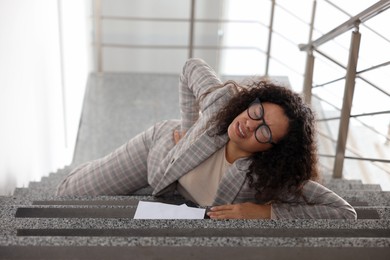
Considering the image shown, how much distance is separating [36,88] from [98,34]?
292 cm

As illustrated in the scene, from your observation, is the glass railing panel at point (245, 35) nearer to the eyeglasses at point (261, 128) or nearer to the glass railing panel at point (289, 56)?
the glass railing panel at point (289, 56)

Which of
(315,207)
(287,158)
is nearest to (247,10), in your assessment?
(287,158)

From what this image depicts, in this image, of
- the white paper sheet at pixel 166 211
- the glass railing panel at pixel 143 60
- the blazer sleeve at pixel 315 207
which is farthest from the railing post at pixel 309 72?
the glass railing panel at pixel 143 60

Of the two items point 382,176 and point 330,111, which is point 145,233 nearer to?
point 382,176

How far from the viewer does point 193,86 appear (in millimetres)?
2195

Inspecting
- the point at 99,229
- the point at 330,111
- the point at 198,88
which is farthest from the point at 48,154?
the point at 330,111

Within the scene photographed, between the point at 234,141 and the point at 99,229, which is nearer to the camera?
the point at 99,229

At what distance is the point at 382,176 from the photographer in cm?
391

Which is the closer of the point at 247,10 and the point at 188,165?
the point at 188,165

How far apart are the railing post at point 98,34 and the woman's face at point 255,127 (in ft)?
12.9

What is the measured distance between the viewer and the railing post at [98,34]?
5.45m

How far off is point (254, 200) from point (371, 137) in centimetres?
276

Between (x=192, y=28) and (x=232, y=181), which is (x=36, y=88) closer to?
(x=232, y=181)

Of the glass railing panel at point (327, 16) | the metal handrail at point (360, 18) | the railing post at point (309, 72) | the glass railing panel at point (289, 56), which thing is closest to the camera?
the metal handrail at point (360, 18)
